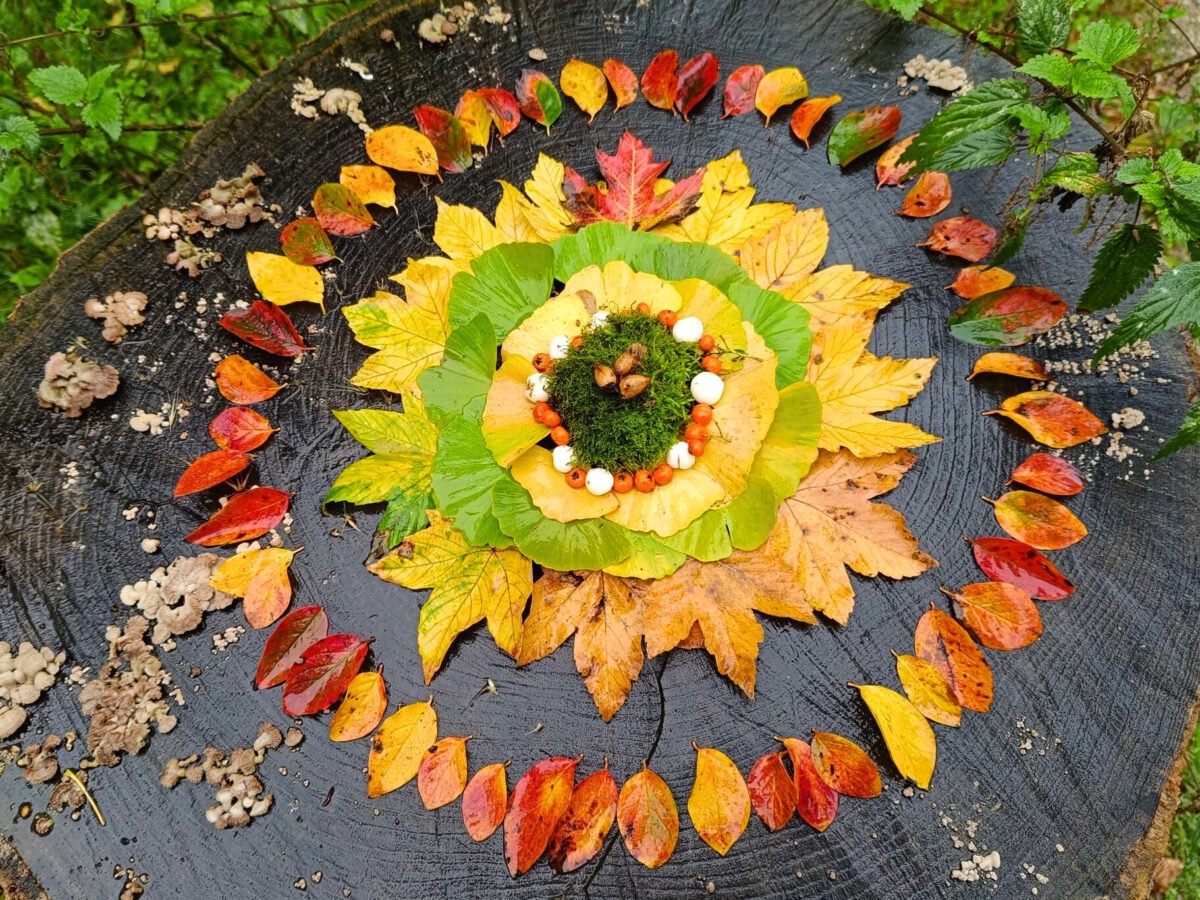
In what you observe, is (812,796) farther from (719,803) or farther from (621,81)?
(621,81)

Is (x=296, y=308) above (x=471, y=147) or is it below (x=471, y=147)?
below

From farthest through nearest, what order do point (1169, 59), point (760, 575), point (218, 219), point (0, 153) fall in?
point (1169, 59) < point (0, 153) < point (218, 219) < point (760, 575)

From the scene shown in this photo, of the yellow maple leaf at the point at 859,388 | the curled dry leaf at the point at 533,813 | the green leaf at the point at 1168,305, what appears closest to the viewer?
the green leaf at the point at 1168,305

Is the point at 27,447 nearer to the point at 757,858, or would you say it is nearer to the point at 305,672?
the point at 305,672

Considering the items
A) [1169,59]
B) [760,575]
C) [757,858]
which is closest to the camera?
[757,858]

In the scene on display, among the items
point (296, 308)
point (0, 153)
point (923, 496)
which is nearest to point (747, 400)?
point (923, 496)

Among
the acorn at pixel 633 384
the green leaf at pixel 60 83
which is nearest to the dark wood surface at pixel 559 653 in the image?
the green leaf at pixel 60 83

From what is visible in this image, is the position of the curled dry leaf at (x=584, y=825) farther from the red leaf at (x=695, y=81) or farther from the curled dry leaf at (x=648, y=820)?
the red leaf at (x=695, y=81)

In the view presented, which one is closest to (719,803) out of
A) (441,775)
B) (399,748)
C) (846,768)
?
(846,768)
